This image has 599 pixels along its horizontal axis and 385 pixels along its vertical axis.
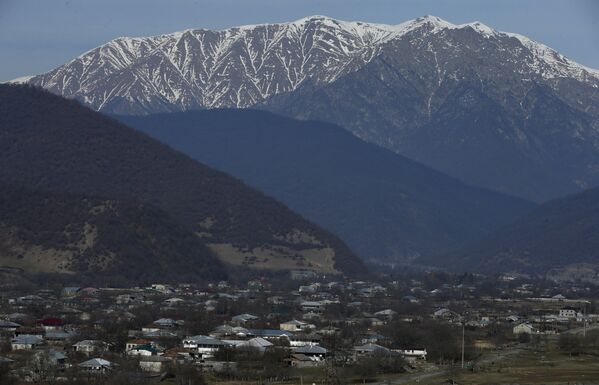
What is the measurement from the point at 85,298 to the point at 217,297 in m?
13.6

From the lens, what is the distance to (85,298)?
525 feet

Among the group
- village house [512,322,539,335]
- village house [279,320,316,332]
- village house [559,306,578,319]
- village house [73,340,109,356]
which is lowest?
village house [73,340,109,356]

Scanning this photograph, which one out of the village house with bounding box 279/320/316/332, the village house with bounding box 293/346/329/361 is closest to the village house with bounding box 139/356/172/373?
the village house with bounding box 293/346/329/361

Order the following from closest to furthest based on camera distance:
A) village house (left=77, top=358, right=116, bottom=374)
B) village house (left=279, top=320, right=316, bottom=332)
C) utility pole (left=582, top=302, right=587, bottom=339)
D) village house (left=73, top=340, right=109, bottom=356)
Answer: village house (left=77, top=358, right=116, bottom=374) → village house (left=73, top=340, right=109, bottom=356) → utility pole (left=582, top=302, right=587, bottom=339) → village house (left=279, top=320, right=316, bottom=332)

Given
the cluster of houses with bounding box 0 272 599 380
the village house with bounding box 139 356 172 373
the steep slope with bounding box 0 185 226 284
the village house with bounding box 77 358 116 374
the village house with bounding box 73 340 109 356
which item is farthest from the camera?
the steep slope with bounding box 0 185 226 284

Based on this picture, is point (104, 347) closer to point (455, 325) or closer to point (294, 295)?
point (455, 325)

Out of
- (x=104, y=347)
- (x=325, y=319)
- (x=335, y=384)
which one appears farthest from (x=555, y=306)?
(x=335, y=384)

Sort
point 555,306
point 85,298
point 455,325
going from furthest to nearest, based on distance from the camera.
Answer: point 555,306, point 85,298, point 455,325

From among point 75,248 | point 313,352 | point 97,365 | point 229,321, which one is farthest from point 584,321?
point 75,248

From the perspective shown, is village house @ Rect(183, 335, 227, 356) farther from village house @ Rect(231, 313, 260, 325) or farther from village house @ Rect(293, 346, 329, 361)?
village house @ Rect(231, 313, 260, 325)

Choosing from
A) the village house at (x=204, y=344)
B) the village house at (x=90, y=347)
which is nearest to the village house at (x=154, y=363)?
the village house at (x=90, y=347)

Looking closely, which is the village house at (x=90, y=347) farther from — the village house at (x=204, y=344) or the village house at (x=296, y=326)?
the village house at (x=296, y=326)

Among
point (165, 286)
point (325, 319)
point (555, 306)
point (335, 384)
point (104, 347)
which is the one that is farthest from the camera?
point (165, 286)

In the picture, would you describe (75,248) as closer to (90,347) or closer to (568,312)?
(568,312)
